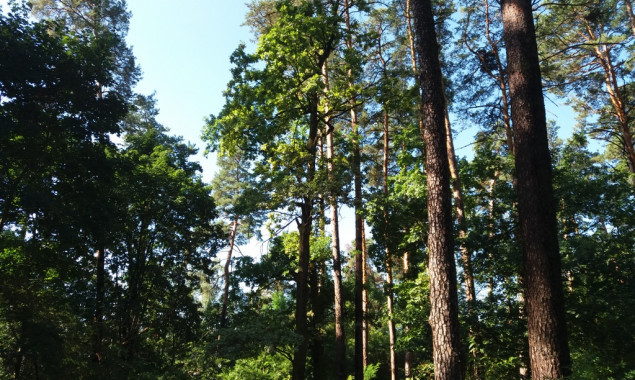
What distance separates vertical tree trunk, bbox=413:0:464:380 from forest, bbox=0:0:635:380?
31 mm

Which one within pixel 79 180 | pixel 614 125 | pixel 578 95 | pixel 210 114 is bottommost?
pixel 79 180

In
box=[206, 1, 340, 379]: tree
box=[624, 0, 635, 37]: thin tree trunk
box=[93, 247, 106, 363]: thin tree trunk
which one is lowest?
box=[93, 247, 106, 363]: thin tree trunk

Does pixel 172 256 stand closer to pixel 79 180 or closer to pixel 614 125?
pixel 79 180

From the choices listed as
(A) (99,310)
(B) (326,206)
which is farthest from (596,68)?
(A) (99,310)

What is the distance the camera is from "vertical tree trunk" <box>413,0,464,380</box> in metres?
5.11

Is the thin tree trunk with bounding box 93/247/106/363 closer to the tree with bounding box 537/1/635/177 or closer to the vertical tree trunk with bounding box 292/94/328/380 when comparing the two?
the vertical tree trunk with bounding box 292/94/328/380

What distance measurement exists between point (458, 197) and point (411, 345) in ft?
15.8

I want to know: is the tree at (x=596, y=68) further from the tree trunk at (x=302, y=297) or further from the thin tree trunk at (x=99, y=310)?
the thin tree trunk at (x=99, y=310)

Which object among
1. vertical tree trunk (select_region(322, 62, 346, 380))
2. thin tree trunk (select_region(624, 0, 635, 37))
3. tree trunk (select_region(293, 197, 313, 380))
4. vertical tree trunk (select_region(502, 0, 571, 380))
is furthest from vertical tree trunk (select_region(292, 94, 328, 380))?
thin tree trunk (select_region(624, 0, 635, 37))

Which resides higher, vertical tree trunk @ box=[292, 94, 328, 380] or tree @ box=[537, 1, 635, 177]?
tree @ box=[537, 1, 635, 177]

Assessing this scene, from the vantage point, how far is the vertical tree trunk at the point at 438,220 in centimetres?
511

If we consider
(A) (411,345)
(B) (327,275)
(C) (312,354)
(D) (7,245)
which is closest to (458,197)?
(A) (411,345)

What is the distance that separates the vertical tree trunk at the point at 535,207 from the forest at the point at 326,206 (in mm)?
27

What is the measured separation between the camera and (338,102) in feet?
35.8
